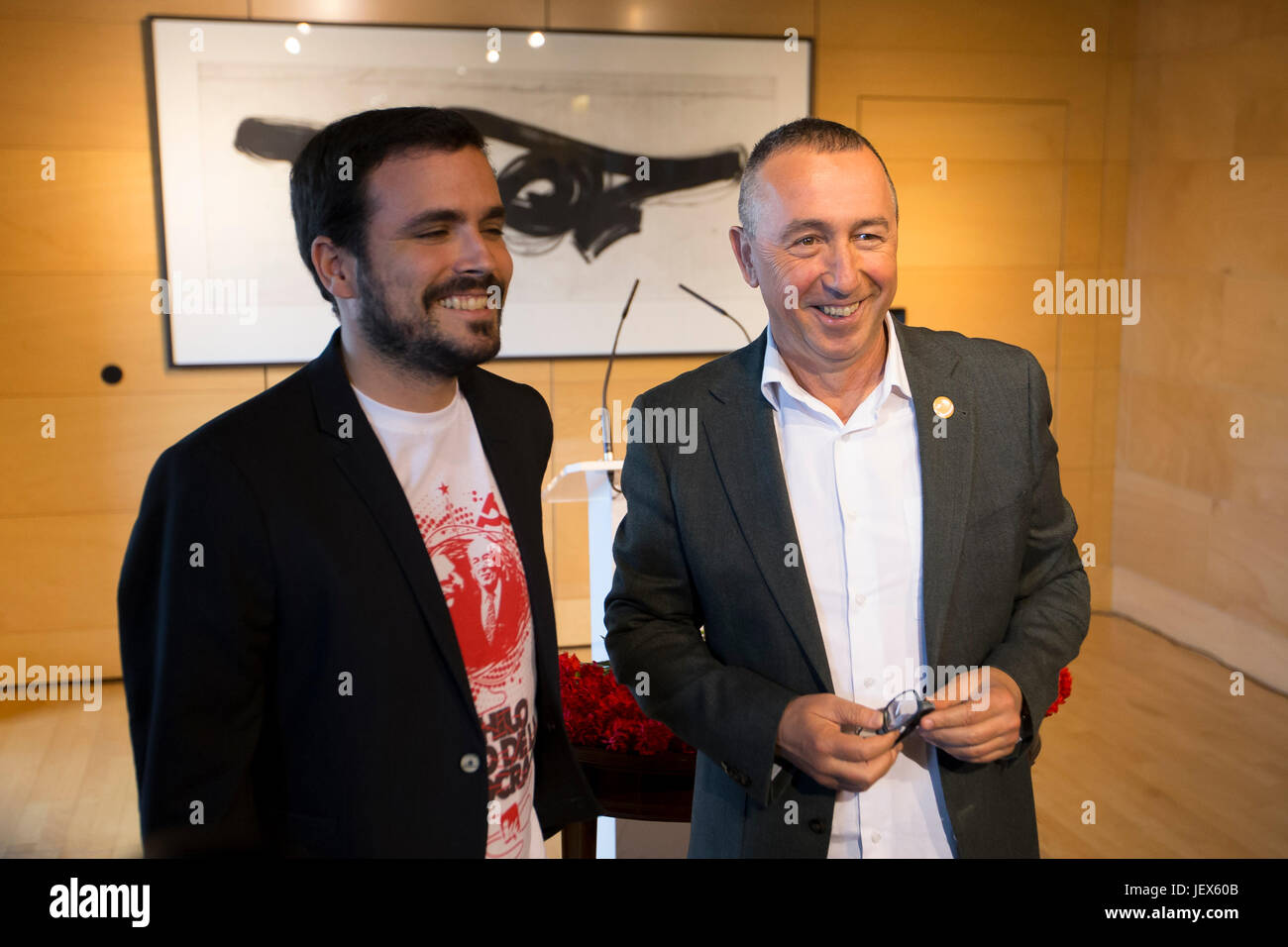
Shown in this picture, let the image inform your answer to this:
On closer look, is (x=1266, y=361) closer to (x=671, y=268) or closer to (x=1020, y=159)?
(x=1020, y=159)

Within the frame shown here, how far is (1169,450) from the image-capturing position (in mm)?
4445

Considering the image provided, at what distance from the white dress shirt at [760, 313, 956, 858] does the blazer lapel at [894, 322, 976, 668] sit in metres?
0.02

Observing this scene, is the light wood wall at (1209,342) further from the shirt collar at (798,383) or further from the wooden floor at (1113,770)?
the shirt collar at (798,383)

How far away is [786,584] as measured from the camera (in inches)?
51.3

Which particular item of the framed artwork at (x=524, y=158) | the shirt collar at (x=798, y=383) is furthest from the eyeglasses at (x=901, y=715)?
the framed artwork at (x=524, y=158)

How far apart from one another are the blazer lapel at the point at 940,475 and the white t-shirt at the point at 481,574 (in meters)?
0.47

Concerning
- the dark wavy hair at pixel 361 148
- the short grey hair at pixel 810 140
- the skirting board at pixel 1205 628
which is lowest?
the skirting board at pixel 1205 628

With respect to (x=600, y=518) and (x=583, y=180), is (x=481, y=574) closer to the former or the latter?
(x=600, y=518)

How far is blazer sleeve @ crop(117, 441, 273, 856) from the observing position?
1.05 m

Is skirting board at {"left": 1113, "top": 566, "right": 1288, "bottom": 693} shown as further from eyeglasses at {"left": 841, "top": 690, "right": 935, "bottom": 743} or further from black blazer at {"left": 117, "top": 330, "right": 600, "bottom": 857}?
black blazer at {"left": 117, "top": 330, "right": 600, "bottom": 857}

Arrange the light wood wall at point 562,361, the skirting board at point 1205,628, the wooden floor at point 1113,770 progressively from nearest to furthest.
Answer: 1. the wooden floor at point 1113,770
2. the light wood wall at point 562,361
3. the skirting board at point 1205,628

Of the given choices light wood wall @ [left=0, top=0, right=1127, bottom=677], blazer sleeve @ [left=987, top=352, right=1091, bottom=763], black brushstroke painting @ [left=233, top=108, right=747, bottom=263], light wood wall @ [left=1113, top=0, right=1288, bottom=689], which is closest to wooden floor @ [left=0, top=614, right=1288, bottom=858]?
light wood wall @ [left=1113, top=0, right=1288, bottom=689]

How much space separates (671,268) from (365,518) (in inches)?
129

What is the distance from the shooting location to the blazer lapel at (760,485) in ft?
4.26
